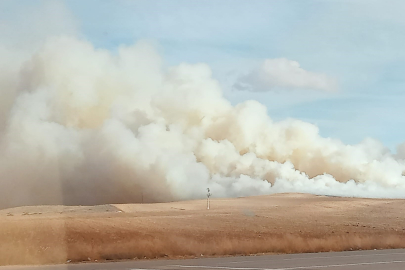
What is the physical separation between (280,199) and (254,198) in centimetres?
832

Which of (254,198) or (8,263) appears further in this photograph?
(254,198)

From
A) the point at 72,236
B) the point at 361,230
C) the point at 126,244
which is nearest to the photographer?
the point at 126,244

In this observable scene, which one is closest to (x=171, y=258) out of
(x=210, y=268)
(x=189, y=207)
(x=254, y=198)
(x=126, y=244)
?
(x=126, y=244)

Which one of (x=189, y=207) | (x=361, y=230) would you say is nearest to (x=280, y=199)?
(x=189, y=207)

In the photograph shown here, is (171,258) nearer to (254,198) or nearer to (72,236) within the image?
(72,236)

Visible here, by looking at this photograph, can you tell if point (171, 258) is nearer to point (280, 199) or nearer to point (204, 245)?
point (204, 245)

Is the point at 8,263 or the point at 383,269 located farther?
the point at 8,263

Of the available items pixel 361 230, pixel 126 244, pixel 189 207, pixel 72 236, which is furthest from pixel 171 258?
pixel 189 207

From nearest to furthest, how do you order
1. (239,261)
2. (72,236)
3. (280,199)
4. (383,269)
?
(383,269) → (239,261) → (72,236) → (280,199)

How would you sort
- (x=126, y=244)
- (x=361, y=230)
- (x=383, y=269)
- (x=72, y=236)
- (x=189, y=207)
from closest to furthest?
(x=383, y=269), (x=126, y=244), (x=72, y=236), (x=361, y=230), (x=189, y=207)

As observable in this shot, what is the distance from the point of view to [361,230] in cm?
4844

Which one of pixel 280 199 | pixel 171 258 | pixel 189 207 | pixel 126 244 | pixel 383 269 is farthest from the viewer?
pixel 280 199

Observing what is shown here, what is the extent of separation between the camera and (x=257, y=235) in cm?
4156

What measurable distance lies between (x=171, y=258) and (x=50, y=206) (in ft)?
274
